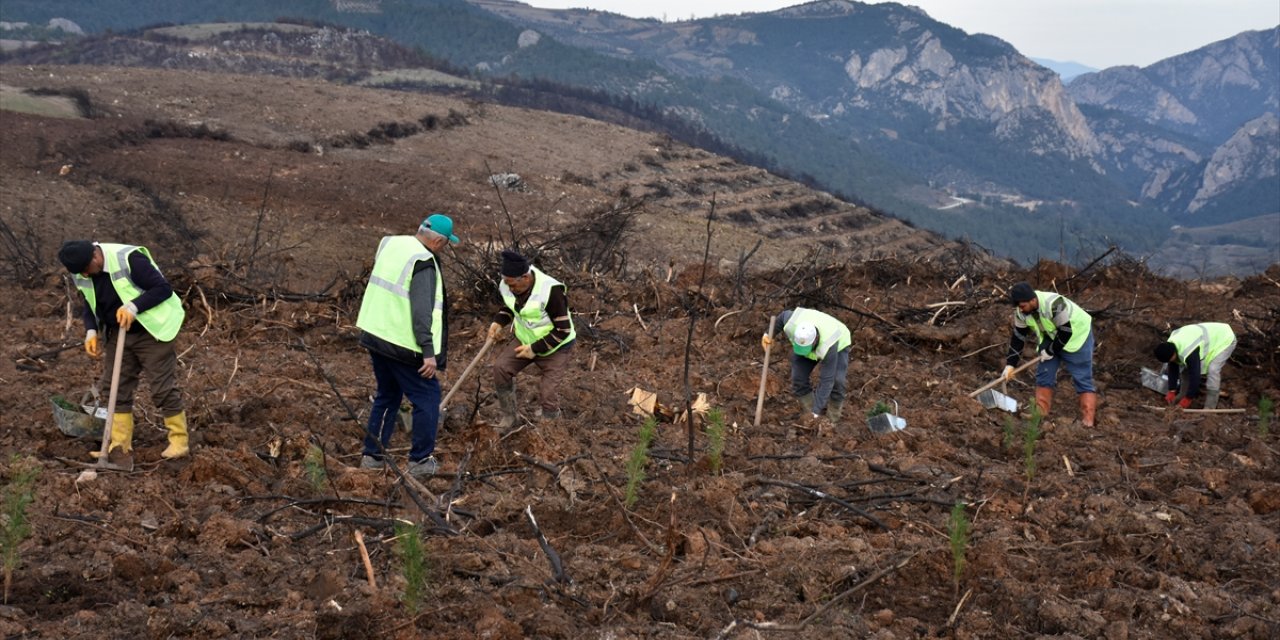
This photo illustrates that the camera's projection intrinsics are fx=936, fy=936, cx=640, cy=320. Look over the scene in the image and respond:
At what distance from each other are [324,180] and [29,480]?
20775 mm

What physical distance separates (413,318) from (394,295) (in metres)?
0.14

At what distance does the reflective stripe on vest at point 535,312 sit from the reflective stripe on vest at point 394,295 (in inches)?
37.1

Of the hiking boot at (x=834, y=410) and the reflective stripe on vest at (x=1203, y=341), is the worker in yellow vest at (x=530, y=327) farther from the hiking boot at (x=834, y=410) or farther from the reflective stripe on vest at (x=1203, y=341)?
the reflective stripe on vest at (x=1203, y=341)

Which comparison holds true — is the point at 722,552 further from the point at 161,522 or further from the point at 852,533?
the point at 161,522

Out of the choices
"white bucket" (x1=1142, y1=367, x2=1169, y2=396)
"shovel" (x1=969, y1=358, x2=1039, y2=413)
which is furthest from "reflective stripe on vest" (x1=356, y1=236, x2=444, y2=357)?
"white bucket" (x1=1142, y1=367, x2=1169, y2=396)

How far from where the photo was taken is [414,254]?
4547 mm

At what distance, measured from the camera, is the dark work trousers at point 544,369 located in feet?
18.7

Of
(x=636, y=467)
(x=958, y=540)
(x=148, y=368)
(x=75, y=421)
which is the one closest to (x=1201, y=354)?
(x=958, y=540)

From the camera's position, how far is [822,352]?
6.35m

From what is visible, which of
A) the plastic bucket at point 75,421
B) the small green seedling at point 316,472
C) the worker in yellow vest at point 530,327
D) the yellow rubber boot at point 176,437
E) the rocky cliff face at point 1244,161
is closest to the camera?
the small green seedling at point 316,472

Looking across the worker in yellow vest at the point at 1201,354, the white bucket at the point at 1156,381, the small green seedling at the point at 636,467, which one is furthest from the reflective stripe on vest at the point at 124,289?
the white bucket at the point at 1156,381

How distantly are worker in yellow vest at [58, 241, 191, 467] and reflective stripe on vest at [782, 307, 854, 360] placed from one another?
375 cm

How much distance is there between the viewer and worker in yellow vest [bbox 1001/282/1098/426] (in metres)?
6.80

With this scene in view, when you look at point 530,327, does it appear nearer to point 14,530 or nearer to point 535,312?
point 535,312
